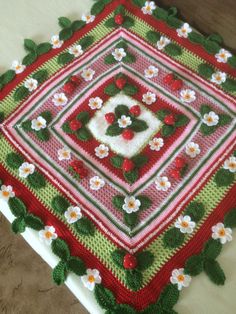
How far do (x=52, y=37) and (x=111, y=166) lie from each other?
355mm

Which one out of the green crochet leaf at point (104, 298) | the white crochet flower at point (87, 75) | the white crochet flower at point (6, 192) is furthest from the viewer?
the white crochet flower at point (87, 75)

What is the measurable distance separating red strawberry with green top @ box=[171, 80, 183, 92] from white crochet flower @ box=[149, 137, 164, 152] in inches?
4.5

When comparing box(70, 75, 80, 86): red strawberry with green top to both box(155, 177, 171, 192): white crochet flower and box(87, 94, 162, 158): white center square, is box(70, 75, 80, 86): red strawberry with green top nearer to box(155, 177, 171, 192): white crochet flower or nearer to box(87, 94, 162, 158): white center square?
box(87, 94, 162, 158): white center square

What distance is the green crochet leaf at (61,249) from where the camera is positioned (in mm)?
698

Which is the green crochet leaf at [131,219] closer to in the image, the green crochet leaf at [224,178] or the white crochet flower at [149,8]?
the green crochet leaf at [224,178]

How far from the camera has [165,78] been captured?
2.73ft

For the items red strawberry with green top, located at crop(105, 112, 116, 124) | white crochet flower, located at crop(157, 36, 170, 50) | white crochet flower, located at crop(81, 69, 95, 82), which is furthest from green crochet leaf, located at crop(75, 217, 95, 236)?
white crochet flower, located at crop(157, 36, 170, 50)

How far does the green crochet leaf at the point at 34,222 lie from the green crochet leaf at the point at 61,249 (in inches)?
1.6

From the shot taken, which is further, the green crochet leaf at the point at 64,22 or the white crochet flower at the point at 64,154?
the green crochet leaf at the point at 64,22

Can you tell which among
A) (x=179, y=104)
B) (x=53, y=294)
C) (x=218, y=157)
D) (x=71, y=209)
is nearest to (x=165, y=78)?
(x=179, y=104)

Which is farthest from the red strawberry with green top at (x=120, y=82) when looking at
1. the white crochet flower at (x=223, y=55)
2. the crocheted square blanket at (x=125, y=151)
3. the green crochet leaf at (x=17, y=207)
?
the green crochet leaf at (x=17, y=207)

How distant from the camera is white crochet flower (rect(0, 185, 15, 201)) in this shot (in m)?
0.76

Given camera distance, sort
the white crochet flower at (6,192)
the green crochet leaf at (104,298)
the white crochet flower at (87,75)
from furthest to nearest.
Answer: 1. the white crochet flower at (87,75)
2. the white crochet flower at (6,192)
3. the green crochet leaf at (104,298)

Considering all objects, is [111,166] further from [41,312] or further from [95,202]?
[41,312]
